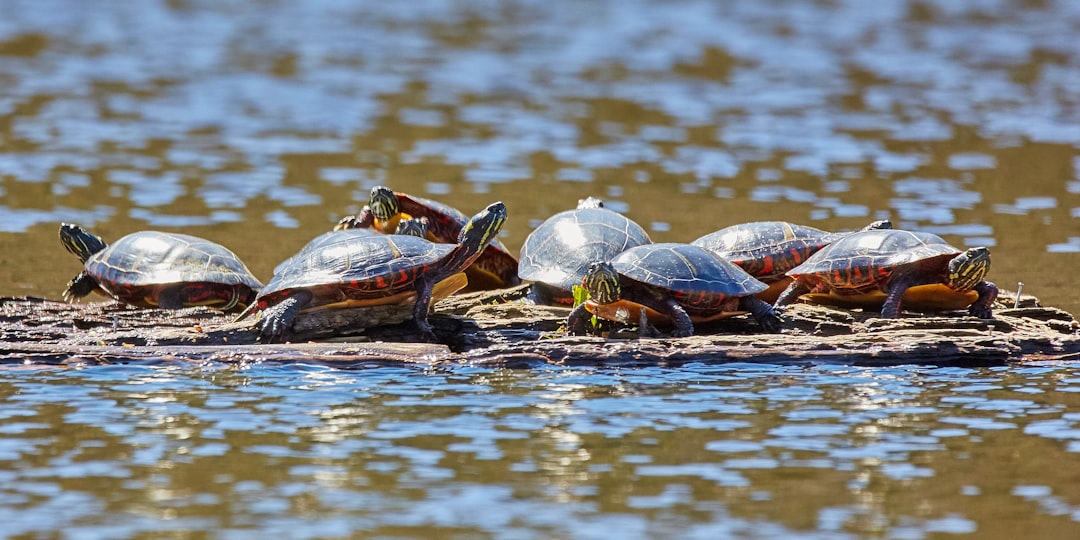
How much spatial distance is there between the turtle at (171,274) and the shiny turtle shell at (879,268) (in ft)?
12.5

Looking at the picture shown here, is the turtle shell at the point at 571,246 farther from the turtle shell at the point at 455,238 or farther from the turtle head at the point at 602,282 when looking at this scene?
the turtle head at the point at 602,282

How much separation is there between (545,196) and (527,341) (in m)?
7.31

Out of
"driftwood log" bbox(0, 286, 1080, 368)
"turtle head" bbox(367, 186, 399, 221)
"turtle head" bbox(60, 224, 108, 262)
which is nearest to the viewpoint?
"driftwood log" bbox(0, 286, 1080, 368)

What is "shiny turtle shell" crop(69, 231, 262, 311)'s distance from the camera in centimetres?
995

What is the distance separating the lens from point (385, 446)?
7.33 metres

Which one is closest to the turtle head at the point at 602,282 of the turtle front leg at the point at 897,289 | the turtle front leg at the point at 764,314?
the turtle front leg at the point at 764,314

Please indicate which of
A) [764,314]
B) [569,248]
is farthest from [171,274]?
[764,314]

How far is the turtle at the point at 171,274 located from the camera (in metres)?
9.96

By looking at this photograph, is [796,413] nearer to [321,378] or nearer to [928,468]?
[928,468]

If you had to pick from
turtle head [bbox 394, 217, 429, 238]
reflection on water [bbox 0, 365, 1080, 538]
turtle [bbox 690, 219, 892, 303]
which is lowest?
reflection on water [bbox 0, 365, 1080, 538]

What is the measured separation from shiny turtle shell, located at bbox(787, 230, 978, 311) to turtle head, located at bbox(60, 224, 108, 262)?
5.15 meters

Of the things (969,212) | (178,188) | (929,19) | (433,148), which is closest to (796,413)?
(969,212)

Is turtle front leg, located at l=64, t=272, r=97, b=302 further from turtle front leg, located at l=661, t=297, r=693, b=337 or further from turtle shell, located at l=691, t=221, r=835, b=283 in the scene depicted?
turtle shell, located at l=691, t=221, r=835, b=283

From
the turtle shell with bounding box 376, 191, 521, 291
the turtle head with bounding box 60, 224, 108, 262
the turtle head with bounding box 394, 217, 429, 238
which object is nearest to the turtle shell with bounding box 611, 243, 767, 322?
the turtle shell with bounding box 376, 191, 521, 291
